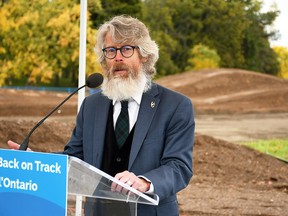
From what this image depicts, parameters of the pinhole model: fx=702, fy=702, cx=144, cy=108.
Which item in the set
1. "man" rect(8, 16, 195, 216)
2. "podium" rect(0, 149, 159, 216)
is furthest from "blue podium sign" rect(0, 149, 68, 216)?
"man" rect(8, 16, 195, 216)

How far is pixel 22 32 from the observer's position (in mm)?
26578

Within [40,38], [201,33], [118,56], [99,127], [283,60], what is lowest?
[283,60]

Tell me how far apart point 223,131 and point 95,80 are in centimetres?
2087

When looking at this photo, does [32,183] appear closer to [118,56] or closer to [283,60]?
[118,56]

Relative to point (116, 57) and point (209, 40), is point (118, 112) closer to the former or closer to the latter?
point (116, 57)

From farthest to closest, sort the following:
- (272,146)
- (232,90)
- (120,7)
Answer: (232,90)
(120,7)
(272,146)

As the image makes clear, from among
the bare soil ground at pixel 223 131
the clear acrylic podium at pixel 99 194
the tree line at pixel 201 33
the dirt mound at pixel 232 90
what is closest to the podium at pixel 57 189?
the clear acrylic podium at pixel 99 194

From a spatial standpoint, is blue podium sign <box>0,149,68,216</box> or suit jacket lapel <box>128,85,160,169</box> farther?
suit jacket lapel <box>128,85,160,169</box>

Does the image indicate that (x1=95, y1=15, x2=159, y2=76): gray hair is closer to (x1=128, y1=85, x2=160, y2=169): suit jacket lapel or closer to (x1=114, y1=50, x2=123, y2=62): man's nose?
(x1=114, y1=50, x2=123, y2=62): man's nose

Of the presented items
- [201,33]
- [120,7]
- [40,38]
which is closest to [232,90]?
[120,7]

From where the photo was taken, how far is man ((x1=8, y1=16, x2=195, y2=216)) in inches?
111

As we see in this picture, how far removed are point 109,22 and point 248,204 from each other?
6.99m

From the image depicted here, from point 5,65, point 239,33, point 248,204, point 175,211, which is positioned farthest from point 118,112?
point 239,33

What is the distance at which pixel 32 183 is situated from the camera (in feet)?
7.78
